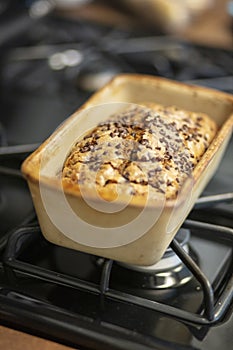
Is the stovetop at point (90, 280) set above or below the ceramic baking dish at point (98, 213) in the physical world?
below

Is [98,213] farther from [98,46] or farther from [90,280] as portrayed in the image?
[98,46]

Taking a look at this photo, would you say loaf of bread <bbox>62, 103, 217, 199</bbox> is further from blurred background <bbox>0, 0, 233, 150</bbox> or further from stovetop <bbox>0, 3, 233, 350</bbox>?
blurred background <bbox>0, 0, 233, 150</bbox>

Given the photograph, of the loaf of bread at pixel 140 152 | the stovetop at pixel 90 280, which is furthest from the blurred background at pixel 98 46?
the loaf of bread at pixel 140 152

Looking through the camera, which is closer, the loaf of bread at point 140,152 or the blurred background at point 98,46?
the loaf of bread at point 140,152

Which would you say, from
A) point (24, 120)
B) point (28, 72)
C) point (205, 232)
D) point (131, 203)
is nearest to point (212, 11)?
point (28, 72)

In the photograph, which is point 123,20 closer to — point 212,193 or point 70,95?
point 70,95

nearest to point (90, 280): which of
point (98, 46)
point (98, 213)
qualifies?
point (98, 213)

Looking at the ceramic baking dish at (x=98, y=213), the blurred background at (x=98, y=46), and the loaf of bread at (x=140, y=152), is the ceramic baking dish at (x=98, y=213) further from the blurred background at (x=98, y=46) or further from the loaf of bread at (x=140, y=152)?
the blurred background at (x=98, y=46)
